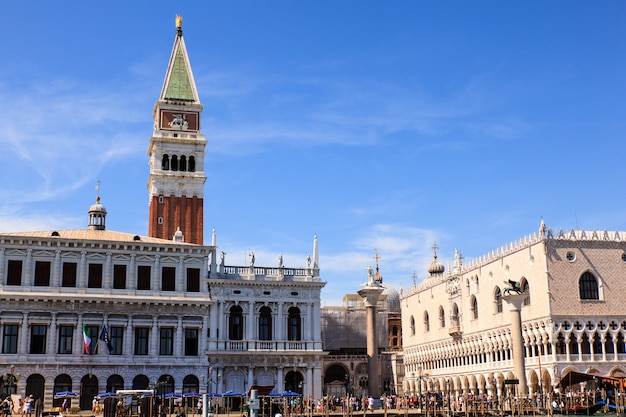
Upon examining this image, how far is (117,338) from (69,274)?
5451 millimetres

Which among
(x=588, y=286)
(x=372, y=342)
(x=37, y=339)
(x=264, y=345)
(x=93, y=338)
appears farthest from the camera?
(x=588, y=286)

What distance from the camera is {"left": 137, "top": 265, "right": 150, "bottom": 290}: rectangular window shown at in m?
52.9

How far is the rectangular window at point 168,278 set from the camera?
53.4 metres

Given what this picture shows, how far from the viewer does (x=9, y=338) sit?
163 ft

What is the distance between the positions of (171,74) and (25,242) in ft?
94.9

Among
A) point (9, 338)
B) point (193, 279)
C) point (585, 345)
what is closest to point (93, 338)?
point (9, 338)

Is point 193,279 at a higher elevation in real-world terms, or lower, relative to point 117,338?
higher

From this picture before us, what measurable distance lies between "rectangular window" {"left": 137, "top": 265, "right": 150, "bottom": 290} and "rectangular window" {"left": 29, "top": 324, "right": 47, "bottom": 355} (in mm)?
6862

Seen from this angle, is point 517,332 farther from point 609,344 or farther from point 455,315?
point 455,315

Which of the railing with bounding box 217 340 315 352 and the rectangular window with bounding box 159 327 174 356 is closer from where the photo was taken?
the rectangular window with bounding box 159 327 174 356

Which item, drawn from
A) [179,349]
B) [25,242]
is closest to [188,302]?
[179,349]

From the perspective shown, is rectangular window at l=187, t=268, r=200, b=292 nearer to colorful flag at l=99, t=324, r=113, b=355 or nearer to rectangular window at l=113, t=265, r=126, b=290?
rectangular window at l=113, t=265, r=126, b=290

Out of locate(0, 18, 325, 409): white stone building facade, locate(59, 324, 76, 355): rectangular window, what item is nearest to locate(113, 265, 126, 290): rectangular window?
locate(0, 18, 325, 409): white stone building facade

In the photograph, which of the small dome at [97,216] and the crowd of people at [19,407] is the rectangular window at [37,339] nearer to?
the crowd of people at [19,407]
